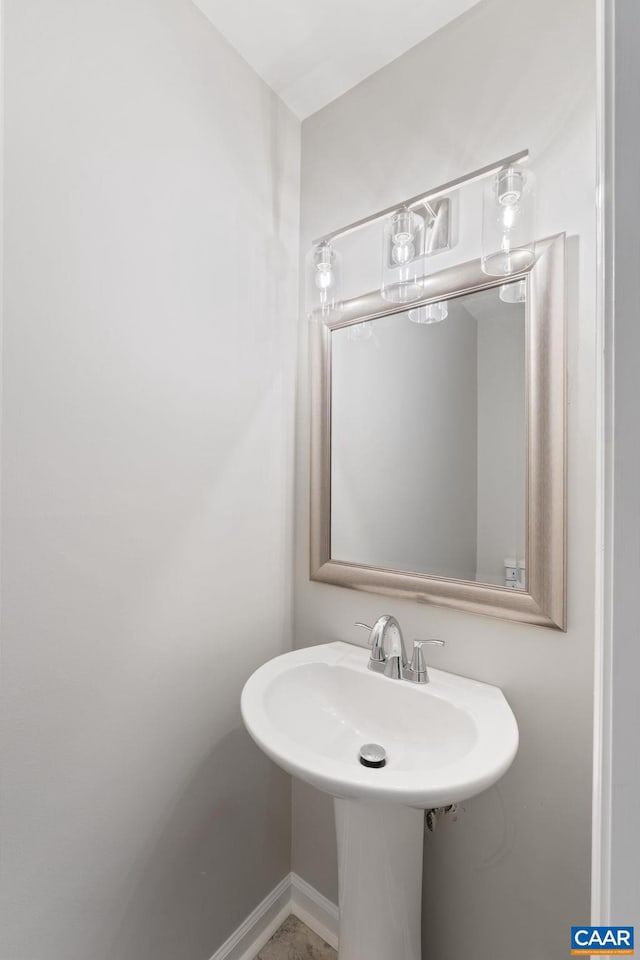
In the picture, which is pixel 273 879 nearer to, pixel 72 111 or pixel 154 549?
pixel 154 549

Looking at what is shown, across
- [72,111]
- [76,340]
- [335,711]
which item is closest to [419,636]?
[335,711]

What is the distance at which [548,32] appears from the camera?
3.20 feet

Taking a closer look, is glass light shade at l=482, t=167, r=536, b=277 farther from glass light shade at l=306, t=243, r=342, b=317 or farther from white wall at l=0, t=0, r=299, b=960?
white wall at l=0, t=0, r=299, b=960

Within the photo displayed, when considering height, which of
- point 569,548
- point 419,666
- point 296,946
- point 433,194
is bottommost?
point 296,946

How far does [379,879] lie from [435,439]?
3.31 ft

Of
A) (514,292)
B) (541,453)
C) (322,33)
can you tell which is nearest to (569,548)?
(541,453)

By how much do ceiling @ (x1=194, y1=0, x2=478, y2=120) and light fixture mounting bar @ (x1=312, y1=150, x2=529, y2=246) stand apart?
42 cm

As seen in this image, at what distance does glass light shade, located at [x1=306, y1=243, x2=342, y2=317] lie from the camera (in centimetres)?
127

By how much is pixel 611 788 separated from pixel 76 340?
1.00 meters

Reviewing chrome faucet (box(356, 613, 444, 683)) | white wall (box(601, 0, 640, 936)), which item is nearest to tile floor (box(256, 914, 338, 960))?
chrome faucet (box(356, 613, 444, 683))

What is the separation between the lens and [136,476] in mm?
975

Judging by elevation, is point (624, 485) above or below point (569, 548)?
above

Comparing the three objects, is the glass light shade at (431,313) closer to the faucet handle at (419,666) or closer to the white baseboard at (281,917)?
the faucet handle at (419,666)

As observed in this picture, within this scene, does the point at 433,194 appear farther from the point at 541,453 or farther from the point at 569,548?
the point at 569,548
